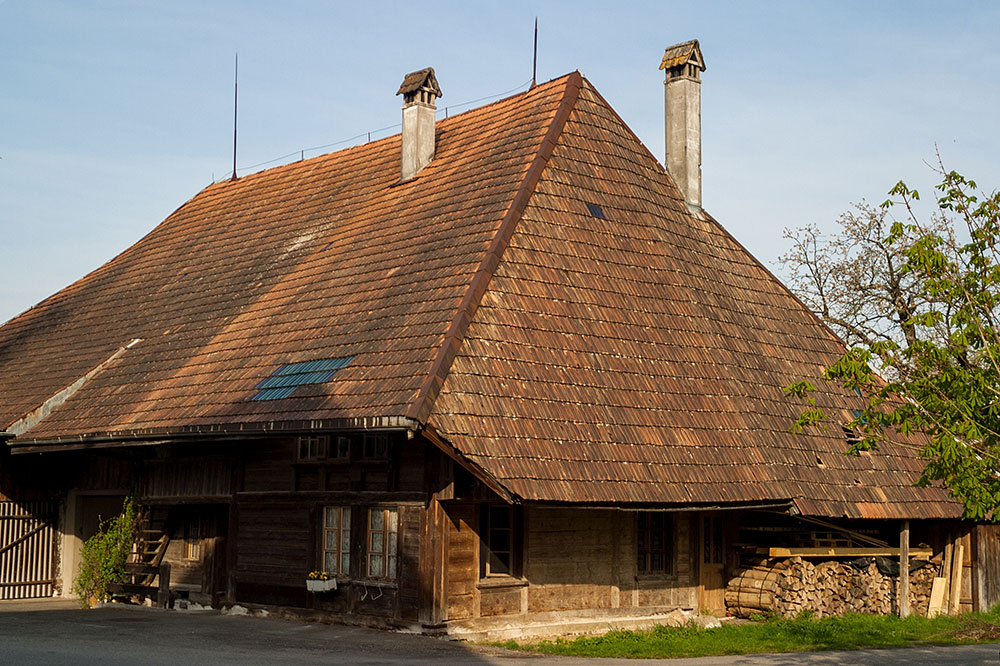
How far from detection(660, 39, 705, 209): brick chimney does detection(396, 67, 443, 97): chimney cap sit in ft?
13.1

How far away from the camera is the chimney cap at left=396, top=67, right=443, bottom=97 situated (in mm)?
20953

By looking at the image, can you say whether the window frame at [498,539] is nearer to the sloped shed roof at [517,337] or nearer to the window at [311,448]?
the sloped shed roof at [517,337]

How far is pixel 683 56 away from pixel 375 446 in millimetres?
9595

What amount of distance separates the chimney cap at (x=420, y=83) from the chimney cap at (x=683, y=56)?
13.1ft

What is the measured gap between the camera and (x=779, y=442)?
58.2 ft

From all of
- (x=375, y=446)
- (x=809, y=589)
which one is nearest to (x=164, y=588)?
(x=375, y=446)

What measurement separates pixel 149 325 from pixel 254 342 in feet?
13.7

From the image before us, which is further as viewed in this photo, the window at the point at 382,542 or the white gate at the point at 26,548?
the white gate at the point at 26,548

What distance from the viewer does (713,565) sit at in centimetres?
1795

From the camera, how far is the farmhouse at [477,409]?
593 inches

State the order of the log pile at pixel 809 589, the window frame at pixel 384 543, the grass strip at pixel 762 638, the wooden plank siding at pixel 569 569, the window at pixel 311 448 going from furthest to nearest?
the log pile at pixel 809 589 → the window at pixel 311 448 → the window frame at pixel 384 543 → the wooden plank siding at pixel 569 569 → the grass strip at pixel 762 638

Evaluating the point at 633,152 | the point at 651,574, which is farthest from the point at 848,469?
the point at 633,152

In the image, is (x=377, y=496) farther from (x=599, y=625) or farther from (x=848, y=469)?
(x=848, y=469)

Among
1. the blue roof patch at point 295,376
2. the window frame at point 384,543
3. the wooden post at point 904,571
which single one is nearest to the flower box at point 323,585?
the window frame at point 384,543
